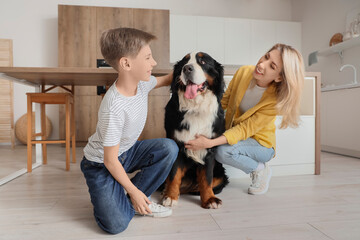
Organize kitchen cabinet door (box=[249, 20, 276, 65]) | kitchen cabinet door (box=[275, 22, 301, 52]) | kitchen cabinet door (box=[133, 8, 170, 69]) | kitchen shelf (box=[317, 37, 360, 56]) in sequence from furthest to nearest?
kitchen cabinet door (box=[275, 22, 301, 52])
kitchen cabinet door (box=[249, 20, 276, 65])
kitchen cabinet door (box=[133, 8, 170, 69])
kitchen shelf (box=[317, 37, 360, 56])

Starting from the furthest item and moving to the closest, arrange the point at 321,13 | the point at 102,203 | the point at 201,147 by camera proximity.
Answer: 1. the point at 321,13
2. the point at 201,147
3. the point at 102,203

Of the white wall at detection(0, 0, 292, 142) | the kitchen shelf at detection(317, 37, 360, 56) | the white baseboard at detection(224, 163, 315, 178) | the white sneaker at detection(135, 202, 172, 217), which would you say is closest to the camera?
the white sneaker at detection(135, 202, 172, 217)

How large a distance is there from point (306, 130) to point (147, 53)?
1.49m

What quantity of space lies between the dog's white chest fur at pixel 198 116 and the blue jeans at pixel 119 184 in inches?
4.7

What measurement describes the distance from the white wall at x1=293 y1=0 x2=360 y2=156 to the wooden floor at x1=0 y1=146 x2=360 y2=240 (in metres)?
1.31

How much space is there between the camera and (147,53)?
1.08m

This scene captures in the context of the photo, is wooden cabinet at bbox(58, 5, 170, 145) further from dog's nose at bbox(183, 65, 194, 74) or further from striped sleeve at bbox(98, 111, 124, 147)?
striped sleeve at bbox(98, 111, 124, 147)

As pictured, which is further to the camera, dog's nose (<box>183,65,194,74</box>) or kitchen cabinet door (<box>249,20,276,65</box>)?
kitchen cabinet door (<box>249,20,276,65</box>)

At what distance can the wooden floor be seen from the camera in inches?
40.4

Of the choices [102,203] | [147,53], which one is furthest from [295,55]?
[102,203]

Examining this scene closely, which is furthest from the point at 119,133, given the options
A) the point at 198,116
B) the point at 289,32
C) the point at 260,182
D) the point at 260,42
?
the point at 289,32

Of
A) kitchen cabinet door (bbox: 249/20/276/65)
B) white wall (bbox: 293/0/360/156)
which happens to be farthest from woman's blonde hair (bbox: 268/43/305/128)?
kitchen cabinet door (bbox: 249/20/276/65)

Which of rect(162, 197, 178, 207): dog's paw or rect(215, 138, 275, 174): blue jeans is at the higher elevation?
rect(215, 138, 275, 174): blue jeans

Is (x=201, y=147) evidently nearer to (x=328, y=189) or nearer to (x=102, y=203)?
(x=102, y=203)
